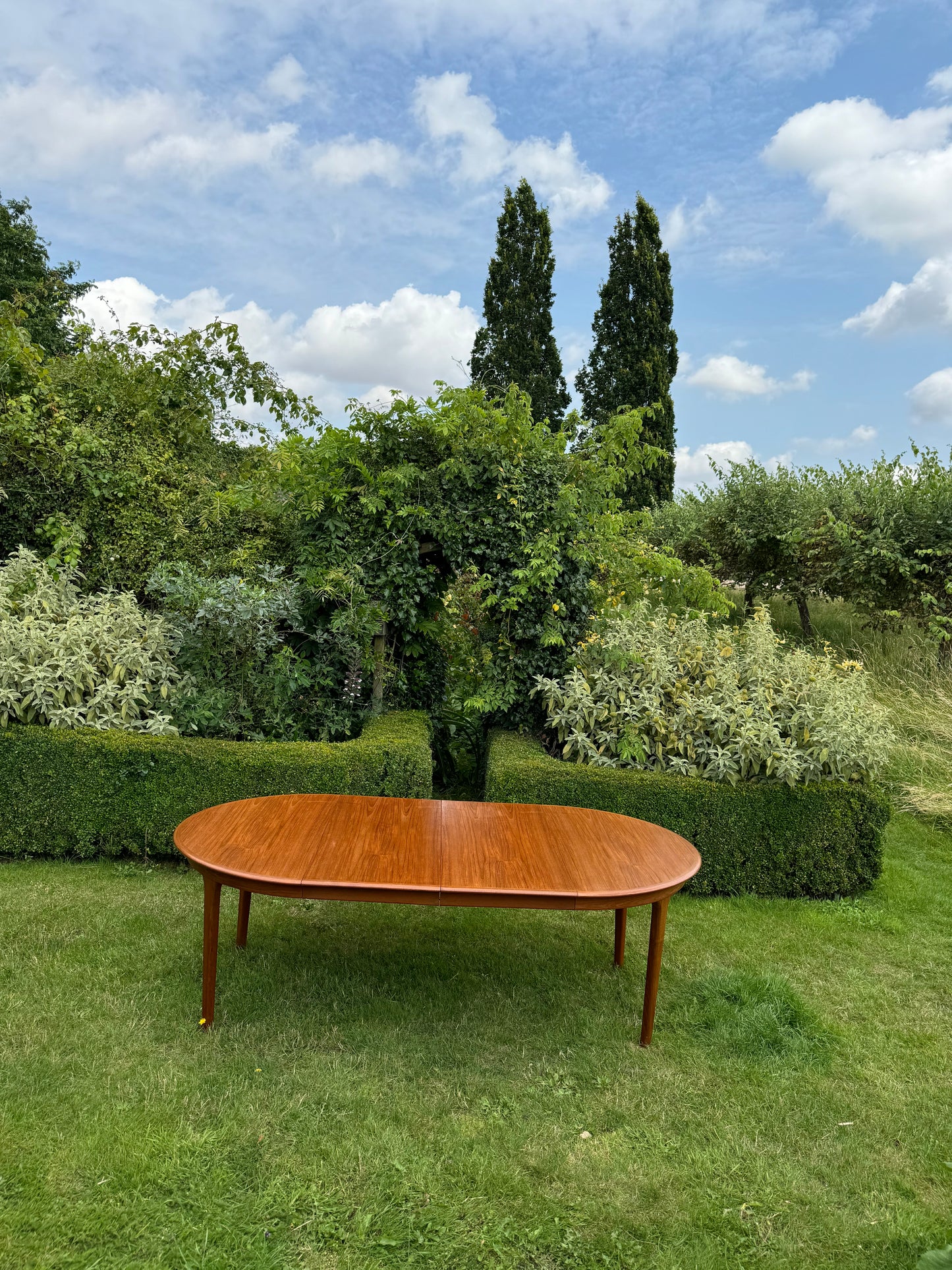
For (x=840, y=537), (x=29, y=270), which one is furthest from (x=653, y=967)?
(x=29, y=270)

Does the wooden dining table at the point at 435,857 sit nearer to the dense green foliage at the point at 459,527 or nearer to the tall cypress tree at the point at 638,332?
the dense green foliage at the point at 459,527

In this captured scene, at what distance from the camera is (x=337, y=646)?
5.45 meters

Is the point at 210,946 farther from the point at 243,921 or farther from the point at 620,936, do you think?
the point at 620,936

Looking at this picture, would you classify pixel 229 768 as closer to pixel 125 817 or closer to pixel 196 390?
pixel 125 817

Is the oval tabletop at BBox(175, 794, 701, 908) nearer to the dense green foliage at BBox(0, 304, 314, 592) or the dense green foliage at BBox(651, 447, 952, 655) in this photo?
the dense green foliage at BBox(0, 304, 314, 592)

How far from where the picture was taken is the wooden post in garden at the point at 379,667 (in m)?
5.52

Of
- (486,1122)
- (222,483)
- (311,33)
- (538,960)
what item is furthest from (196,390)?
(486,1122)

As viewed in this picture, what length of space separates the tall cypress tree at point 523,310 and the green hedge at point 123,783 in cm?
1544

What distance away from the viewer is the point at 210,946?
8.64 feet

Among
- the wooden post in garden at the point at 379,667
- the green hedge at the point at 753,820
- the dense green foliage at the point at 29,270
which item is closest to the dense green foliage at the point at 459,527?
the wooden post in garden at the point at 379,667

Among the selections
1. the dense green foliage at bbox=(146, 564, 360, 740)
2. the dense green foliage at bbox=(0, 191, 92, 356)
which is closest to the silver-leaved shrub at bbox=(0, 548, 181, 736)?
the dense green foliage at bbox=(146, 564, 360, 740)

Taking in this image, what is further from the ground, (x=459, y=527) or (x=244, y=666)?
(x=459, y=527)

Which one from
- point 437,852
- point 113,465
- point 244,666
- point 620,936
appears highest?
point 113,465

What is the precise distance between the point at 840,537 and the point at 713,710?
21.7ft
